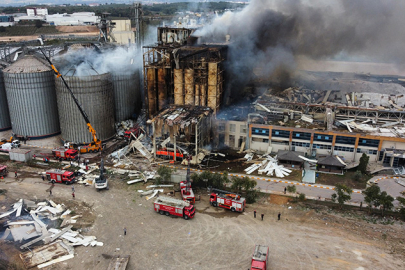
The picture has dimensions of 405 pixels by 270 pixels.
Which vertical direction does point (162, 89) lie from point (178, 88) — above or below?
below

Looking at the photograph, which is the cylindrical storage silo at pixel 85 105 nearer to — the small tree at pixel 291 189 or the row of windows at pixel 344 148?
the small tree at pixel 291 189

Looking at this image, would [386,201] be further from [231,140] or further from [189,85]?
[189,85]

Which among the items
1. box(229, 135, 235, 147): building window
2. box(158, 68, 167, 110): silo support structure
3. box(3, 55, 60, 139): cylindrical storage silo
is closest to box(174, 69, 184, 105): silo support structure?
box(158, 68, 167, 110): silo support structure

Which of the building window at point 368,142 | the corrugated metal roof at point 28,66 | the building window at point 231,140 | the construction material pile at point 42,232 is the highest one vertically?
the corrugated metal roof at point 28,66

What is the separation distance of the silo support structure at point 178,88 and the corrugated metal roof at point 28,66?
18.1 m

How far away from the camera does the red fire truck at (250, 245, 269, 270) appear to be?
22.7 meters

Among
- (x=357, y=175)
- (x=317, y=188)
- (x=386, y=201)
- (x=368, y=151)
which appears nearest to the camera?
(x=386, y=201)

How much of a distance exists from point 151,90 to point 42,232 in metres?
25.6

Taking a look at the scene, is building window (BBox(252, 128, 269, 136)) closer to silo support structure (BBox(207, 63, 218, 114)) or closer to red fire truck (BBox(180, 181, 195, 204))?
silo support structure (BBox(207, 63, 218, 114))

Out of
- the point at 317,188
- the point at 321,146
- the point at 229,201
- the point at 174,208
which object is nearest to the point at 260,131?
the point at 321,146

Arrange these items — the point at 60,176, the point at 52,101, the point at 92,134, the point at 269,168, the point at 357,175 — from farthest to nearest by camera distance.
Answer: the point at 52,101 < the point at 92,134 < the point at 269,168 < the point at 357,175 < the point at 60,176

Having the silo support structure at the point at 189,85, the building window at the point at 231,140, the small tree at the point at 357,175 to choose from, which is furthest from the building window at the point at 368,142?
the silo support structure at the point at 189,85

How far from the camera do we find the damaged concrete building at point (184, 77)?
45.7 metres

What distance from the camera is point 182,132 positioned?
45.1m
